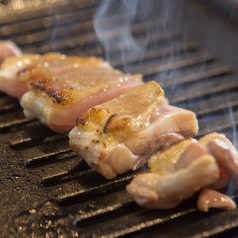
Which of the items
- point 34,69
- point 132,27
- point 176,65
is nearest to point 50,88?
point 34,69

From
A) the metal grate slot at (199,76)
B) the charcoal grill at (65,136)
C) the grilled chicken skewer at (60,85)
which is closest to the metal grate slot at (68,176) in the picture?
the charcoal grill at (65,136)

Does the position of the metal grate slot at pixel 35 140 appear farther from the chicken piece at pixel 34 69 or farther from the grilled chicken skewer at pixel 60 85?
the chicken piece at pixel 34 69

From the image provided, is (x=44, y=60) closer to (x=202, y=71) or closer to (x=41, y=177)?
(x=41, y=177)

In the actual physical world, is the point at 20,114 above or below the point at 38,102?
below

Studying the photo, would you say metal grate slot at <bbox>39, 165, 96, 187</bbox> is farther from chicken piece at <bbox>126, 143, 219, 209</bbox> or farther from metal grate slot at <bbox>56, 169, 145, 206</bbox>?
chicken piece at <bbox>126, 143, 219, 209</bbox>

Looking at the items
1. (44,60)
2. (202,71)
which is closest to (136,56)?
(202,71)

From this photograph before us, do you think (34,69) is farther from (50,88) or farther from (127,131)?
(127,131)
